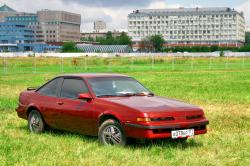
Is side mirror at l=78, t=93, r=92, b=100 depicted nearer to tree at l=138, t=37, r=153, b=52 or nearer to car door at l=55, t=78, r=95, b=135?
car door at l=55, t=78, r=95, b=135

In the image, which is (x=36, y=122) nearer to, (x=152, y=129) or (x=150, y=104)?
(x=150, y=104)

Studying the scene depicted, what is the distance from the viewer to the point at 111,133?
31.1 feet

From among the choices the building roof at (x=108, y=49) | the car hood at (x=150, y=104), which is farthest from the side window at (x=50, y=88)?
the building roof at (x=108, y=49)

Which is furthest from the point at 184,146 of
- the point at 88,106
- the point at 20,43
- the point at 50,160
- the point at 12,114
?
the point at 20,43

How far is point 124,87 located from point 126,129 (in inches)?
62.7

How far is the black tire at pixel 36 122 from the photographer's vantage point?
11297mm

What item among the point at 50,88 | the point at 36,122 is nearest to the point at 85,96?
the point at 50,88

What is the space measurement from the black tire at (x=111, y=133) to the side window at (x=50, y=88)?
6.29 ft

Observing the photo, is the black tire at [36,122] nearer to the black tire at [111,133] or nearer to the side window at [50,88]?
the side window at [50,88]

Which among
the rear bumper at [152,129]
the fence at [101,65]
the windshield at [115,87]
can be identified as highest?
the windshield at [115,87]

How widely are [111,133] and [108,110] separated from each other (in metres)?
0.42

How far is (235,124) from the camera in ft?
42.0

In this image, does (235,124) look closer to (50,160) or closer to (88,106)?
(88,106)

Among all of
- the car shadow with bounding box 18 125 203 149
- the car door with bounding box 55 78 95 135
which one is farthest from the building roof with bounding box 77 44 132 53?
the car shadow with bounding box 18 125 203 149
